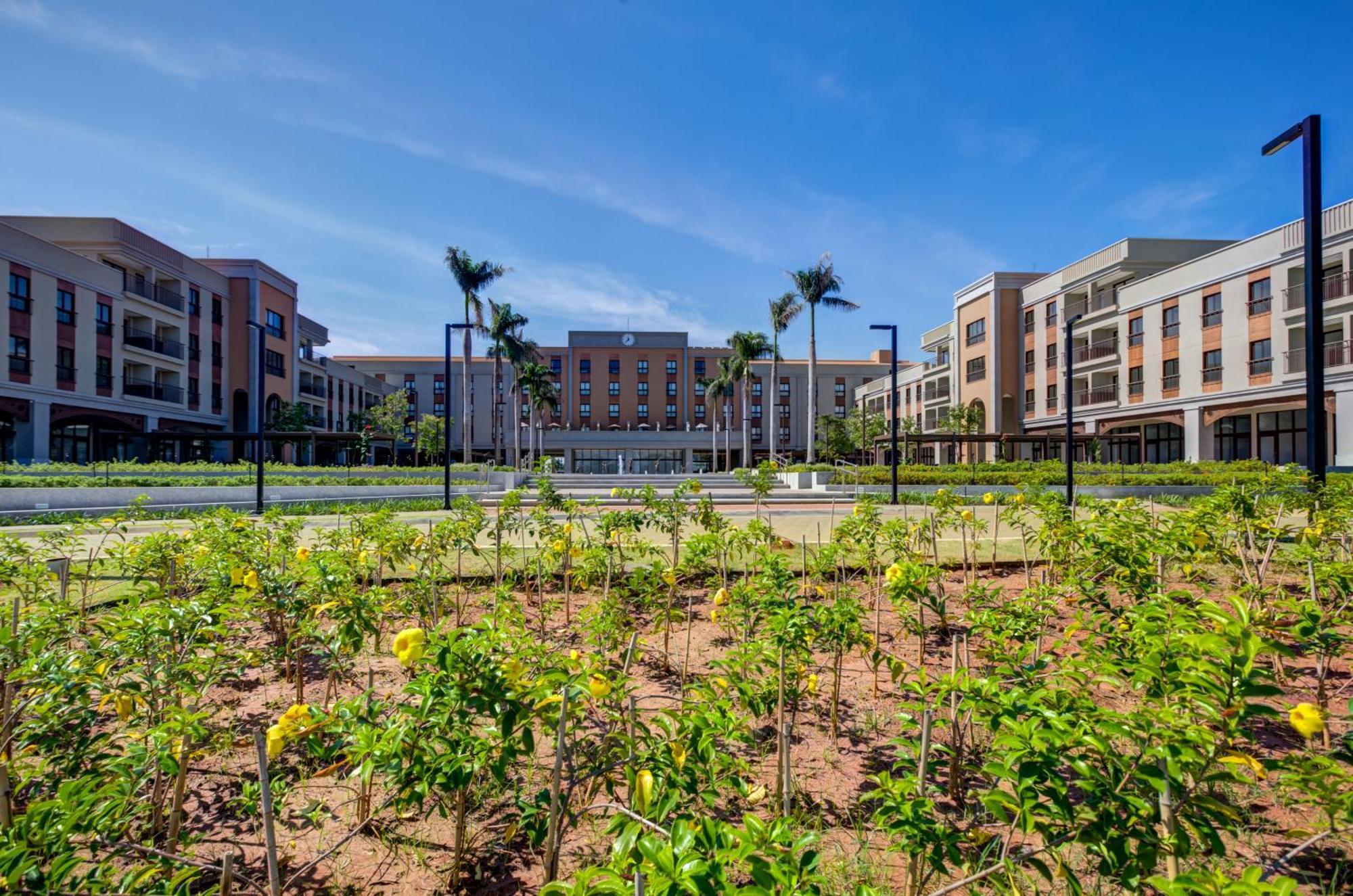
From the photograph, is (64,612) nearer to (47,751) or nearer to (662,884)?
(47,751)

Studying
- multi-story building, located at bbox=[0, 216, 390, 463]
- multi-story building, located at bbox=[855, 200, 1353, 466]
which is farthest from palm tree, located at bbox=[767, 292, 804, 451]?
multi-story building, located at bbox=[0, 216, 390, 463]

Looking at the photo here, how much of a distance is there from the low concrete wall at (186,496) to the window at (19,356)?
15722mm

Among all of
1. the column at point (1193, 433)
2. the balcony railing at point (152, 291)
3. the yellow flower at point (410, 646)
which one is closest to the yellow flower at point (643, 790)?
the yellow flower at point (410, 646)

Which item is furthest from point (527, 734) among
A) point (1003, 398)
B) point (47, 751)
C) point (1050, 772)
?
point (1003, 398)

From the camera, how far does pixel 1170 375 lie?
110 feet

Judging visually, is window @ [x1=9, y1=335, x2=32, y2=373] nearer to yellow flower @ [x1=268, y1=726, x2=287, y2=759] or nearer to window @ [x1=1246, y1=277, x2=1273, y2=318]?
yellow flower @ [x1=268, y1=726, x2=287, y2=759]

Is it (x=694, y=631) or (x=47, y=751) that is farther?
(x=694, y=631)

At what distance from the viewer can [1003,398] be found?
4419 cm

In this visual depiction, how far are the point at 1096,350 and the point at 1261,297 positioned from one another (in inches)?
393

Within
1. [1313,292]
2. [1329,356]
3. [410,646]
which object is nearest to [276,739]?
[410,646]

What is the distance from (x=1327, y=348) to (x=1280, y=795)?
33736 mm

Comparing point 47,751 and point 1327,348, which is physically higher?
point 1327,348

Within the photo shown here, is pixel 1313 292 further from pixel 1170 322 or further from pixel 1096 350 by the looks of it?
pixel 1096 350

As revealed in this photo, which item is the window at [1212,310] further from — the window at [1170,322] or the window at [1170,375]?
the window at [1170,375]
